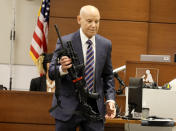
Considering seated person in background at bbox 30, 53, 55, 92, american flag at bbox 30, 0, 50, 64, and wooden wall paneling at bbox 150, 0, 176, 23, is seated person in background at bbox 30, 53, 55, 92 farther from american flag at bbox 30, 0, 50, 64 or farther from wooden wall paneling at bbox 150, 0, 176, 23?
wooden wall paneling at bbox 150, 0, 176, 23

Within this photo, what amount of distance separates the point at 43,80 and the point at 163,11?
2556mm

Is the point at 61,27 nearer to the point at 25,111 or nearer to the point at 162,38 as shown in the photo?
the point at 162,38

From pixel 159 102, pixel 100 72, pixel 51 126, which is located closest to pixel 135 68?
pixel 159 102

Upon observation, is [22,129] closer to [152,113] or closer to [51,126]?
[51,126]

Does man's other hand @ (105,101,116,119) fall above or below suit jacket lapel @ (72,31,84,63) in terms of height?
below

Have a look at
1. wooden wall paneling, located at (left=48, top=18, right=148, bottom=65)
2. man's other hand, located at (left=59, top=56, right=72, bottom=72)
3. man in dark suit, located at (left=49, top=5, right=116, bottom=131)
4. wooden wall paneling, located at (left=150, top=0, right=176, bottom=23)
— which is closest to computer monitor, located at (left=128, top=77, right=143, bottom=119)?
man in dark suit, located at (left=49, top=5, right=116, bottom=131)

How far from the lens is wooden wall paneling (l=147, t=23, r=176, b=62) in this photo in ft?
22.0

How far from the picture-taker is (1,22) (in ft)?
23.5

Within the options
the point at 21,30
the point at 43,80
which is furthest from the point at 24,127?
the point at 21,30

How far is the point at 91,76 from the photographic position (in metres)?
2.54

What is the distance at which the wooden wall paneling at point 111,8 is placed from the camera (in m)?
6.48

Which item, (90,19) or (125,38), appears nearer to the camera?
(90,19)

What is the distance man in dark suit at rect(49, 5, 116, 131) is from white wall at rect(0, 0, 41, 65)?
462 cm

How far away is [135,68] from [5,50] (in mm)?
3364
